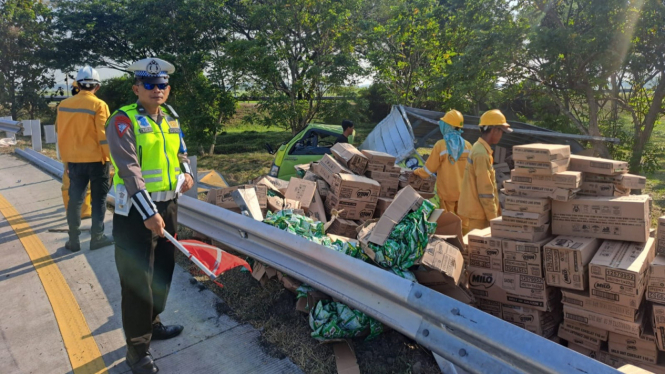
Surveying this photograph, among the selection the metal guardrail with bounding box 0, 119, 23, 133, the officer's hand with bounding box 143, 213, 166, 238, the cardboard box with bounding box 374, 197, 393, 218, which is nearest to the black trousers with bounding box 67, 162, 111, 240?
the officer's hand with bounding box 143, 213, 166, 238

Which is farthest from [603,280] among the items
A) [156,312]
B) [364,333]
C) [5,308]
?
[5,308]

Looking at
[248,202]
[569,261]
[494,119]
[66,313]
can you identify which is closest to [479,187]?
[494,119]

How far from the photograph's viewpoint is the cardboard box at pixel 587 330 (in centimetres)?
315

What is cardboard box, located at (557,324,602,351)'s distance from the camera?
3178 mm

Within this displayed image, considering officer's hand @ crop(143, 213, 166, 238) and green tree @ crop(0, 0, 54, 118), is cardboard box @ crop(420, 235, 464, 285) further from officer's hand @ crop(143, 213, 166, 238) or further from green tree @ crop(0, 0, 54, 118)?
green tree @ crop(0, 0, 54, 118)

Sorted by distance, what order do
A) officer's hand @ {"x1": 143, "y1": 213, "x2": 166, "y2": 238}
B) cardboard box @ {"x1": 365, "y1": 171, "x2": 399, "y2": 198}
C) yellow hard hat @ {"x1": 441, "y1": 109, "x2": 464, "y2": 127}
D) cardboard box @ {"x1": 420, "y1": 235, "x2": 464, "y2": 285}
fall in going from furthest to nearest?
1. cardboard box @ {"x1": 365, "y1": 171, "x2": 399, "y2": 198}
2. yellow hard hat @ {"x1": 441, "y1": 109, "x2": 464, "y2": 127}
3. cardboard box @ {"x1": 420, "y1": 235, "x2": 464, "y2": 285}
4. officer's hand @ {"x1": 143, "y1": 213, "x2": 166, "y2": 238}

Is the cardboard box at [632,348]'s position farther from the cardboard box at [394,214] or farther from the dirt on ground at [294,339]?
the cardboard box at [394,214]

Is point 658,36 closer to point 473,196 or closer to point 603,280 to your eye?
point 473,196

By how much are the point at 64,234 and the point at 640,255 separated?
243 inches

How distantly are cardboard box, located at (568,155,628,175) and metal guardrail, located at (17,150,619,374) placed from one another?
1.94 m

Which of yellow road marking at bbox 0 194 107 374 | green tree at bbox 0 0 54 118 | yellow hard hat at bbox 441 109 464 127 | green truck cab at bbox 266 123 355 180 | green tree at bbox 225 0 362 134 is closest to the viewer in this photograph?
yellow road marking at bbox 0 194 107 374

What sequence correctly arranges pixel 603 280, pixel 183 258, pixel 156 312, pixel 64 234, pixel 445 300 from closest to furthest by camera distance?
pixel 445 300
pixel 603 280
pixel 156 312
pixel 183 258
pixel 64 234

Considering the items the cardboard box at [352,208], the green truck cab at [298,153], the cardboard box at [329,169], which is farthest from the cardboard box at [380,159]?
the green truck cab at [298,153]

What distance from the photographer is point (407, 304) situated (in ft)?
8.75
